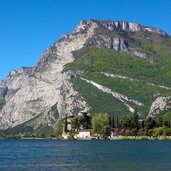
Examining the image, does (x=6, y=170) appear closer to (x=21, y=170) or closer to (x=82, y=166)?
(x=21, y=170)

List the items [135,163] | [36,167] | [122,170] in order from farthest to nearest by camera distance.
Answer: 1. [135,163]
2. [36,167]
3. [122,170]

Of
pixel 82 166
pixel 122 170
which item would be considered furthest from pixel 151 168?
pixel 82 166

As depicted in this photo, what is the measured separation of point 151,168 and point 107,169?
702cm

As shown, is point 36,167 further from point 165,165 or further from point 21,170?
point 165,165

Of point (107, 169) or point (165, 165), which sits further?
point (165, 165)

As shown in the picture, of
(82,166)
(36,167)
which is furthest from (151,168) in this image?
(36,167)

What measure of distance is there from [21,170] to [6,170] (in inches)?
102

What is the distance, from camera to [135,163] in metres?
86.3

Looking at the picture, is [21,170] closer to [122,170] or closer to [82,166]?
[82,166]

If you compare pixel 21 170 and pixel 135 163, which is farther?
pixel 135 163

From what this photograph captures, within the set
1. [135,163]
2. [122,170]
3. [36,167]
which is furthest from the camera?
[135,163]

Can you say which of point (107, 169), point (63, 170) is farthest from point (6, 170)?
point (107, 169)

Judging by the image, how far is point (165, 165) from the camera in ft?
273

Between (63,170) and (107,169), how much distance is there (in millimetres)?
6673
